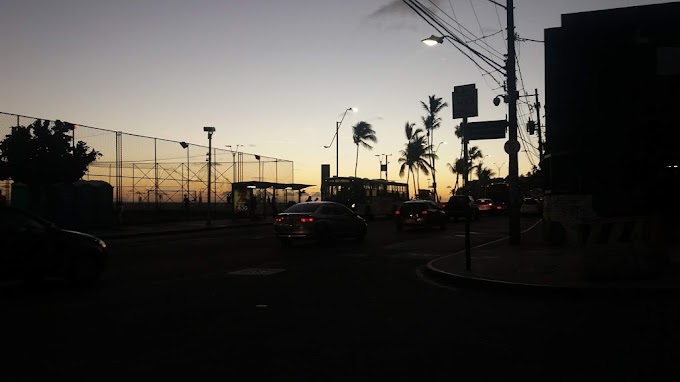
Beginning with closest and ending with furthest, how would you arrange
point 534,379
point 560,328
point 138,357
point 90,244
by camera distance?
point 534,379 < point 138,357 < point 560,328 < point 90,244

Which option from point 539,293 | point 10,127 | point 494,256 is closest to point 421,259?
point 494,256

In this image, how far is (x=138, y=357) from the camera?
5.65 metres

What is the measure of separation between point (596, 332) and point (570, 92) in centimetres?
1640

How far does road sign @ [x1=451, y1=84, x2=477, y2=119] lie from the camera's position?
1346 cm

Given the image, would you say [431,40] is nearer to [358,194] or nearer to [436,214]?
[436,214]

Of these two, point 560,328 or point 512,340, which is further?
point 560,328

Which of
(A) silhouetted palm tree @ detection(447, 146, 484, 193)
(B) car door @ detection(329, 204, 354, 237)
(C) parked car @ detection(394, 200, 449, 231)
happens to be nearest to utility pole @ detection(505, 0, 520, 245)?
(B) car door @ detection(329, 204, 354, 237)

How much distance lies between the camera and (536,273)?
1088 centimetres

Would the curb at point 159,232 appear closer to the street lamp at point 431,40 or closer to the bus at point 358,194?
the bus at point 358,194

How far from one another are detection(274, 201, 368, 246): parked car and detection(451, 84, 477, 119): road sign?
7475mm

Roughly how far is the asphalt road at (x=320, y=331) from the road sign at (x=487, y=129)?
6353mm

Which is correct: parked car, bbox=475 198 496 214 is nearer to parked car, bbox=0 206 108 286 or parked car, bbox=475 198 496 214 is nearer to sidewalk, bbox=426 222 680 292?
sidewalk, bbox=426 222 680 292

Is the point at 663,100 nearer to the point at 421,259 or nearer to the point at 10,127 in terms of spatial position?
the point at 421,259

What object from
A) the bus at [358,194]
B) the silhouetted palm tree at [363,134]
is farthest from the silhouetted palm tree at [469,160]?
the bus at [358,194]
